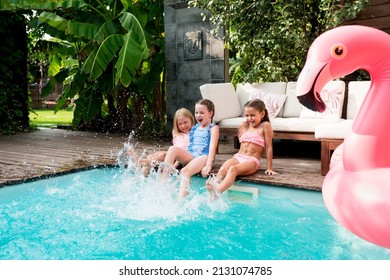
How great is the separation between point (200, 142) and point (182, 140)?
221mm

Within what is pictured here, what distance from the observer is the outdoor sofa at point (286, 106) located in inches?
187

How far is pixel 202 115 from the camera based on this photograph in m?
4.11

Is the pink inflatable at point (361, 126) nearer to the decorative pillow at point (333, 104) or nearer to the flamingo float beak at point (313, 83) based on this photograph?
the flamingo float beak at point (313, 83)

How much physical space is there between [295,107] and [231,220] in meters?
2.64

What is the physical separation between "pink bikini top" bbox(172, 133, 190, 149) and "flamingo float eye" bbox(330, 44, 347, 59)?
265 centimetres

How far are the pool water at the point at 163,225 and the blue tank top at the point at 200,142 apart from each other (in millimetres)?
274

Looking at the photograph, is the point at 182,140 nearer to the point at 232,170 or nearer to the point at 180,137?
the point at 180,137

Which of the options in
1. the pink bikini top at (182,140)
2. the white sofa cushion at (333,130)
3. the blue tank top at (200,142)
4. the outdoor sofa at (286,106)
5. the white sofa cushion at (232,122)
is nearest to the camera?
the white sofa cushion at (333,130)

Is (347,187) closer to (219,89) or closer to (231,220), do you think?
(231,220)

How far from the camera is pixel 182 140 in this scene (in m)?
4.25

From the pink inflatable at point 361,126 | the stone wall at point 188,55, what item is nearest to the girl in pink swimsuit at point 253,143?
the pink inflatable at point 361,126

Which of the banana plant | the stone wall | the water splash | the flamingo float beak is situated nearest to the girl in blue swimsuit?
the water splash

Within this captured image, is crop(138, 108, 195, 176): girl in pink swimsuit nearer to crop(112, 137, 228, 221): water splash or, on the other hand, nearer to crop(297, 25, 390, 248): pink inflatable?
crop(112, 137, 228, 221): water splash

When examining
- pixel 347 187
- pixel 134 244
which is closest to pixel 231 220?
pixel 134 244
